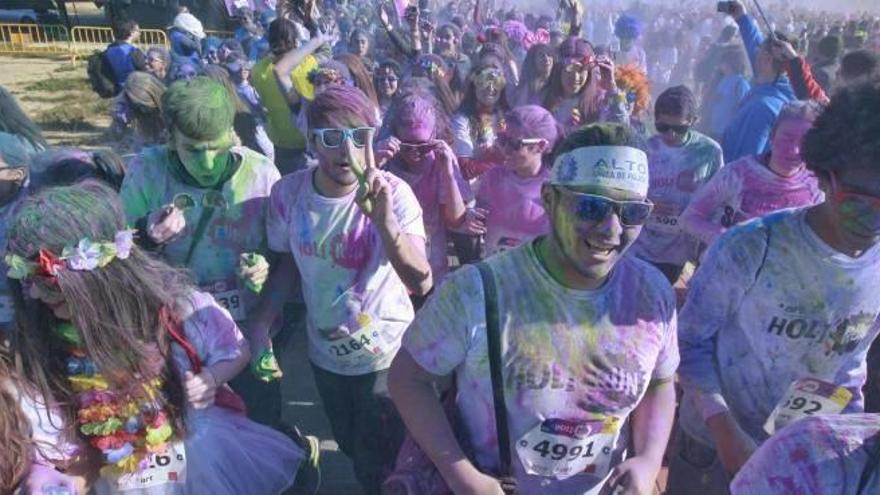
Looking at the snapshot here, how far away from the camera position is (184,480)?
7.29 feet

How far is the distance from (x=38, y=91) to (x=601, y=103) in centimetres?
1586

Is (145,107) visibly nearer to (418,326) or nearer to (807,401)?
(418,326)

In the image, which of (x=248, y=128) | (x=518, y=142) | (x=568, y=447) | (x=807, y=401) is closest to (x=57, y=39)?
(x=248, y=128)

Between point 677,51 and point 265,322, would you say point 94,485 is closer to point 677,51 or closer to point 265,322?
point 265,322

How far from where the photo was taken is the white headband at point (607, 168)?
1.80 metres

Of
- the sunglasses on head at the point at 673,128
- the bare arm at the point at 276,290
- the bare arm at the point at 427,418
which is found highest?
the sunglasses on head at the point at 673,128

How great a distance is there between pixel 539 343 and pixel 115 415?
131 cm

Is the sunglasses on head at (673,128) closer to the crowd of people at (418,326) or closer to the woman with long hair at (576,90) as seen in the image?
the crowd of people at (418,326)

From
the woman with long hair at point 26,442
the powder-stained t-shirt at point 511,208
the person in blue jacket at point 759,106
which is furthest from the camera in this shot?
the person in blue jacket at point 759,106

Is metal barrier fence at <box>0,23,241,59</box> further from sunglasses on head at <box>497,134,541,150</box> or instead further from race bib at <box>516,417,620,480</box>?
race bib at <box>516,417,620,480</box>

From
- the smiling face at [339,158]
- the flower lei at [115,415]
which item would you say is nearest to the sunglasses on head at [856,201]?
the smiling face at [339,158]

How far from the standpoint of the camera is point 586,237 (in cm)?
179

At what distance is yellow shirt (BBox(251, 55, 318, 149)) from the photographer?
5816 mm

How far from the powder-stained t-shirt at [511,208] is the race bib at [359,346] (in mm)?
1099
